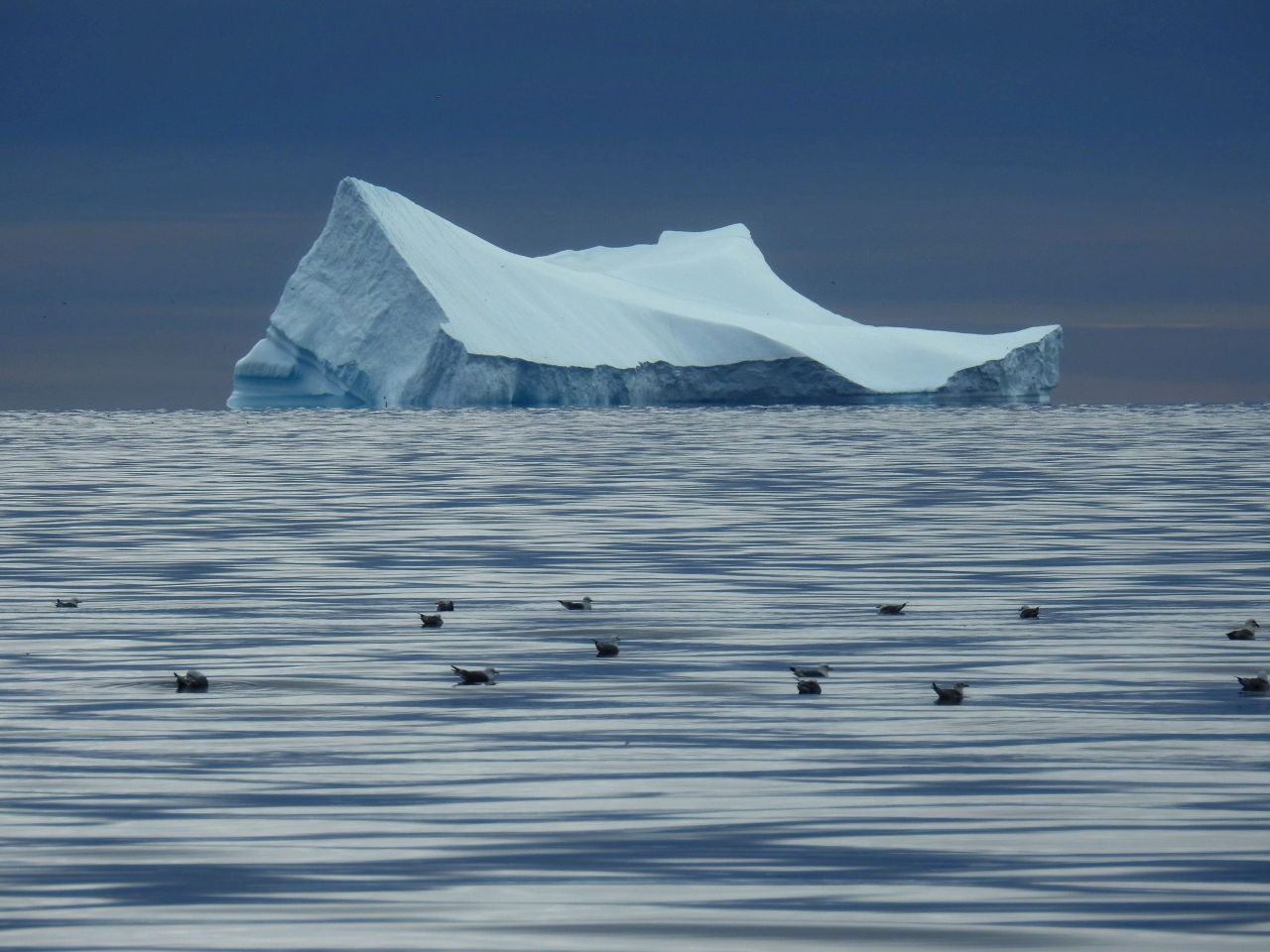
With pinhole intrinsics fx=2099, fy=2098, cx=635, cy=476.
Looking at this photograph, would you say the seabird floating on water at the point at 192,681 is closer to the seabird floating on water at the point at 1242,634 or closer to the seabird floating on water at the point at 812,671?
the seabird floating on water at the point at 812,671

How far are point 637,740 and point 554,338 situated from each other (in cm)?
6226

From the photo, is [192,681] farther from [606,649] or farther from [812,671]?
[812,671]

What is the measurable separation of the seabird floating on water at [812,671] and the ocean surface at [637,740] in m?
0.06

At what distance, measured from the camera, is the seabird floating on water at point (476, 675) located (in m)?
9.54

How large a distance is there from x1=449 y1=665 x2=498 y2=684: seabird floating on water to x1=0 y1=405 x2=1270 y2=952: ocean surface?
0.26ft

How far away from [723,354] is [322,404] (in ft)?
47.3

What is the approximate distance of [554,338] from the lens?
70.1 metres

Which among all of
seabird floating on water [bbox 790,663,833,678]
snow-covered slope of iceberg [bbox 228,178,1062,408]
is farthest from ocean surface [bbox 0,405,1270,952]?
snow-covered slope of iceberg [bbox 228,178,1062,408]

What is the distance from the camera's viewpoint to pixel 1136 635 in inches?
444

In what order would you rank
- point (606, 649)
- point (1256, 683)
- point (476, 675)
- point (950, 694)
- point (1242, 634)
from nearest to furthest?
point (950, 694) < point (1256, 683) < point (476, 675) < point (606, 649) < point (1242, 634)

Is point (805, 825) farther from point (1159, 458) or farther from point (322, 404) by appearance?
point (322, 404)

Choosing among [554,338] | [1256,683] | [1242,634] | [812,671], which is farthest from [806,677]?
[554,338]

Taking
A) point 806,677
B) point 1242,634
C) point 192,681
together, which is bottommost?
point 192,681

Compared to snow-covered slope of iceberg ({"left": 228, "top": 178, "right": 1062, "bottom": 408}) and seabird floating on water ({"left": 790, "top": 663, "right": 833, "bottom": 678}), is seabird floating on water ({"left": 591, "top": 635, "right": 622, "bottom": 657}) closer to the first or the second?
seabird floating on water ({"left": 790, "top": 663, "right": 833, "bottom": 678})
